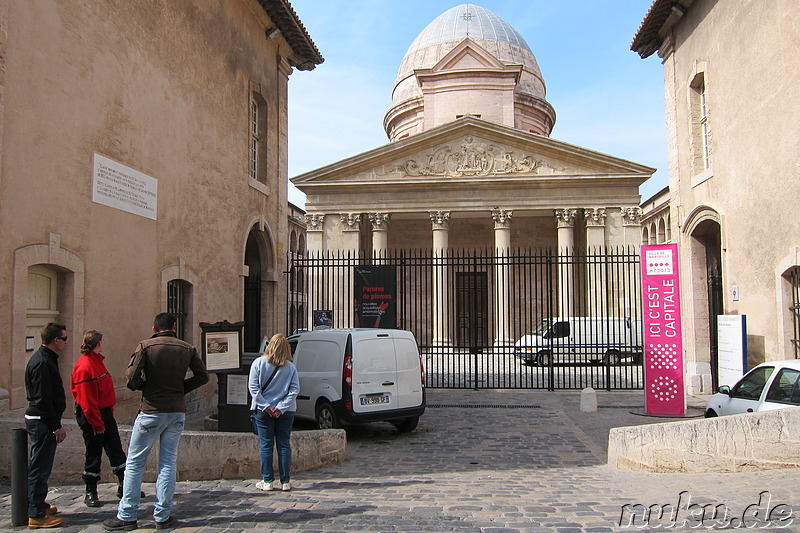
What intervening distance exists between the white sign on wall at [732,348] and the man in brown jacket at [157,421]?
9.89m

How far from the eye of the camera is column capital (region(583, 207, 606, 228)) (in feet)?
94.8

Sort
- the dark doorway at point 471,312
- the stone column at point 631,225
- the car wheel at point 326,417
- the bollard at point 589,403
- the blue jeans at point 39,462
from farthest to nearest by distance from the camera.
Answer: the stone column at point 631,225
the dark doorway at point 471,312
the bollard at point 589,403
the car wheel at point 326,417
the blue jeans at point 39,462

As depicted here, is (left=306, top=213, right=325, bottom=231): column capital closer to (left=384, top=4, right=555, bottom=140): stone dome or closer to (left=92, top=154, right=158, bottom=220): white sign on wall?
(left=384, top=4, right=555, bottom=140): stone dome

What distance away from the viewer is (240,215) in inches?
551

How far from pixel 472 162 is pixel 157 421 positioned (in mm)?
25238

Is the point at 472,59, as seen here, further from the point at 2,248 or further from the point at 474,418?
the point at 2,248

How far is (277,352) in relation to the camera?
6.79 m

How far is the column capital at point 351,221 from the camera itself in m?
29.7

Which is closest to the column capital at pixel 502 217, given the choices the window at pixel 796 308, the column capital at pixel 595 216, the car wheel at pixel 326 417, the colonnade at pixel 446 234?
the colonnade at pixel 446 234

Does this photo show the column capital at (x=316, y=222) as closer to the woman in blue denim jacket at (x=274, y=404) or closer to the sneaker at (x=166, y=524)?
the woman in blue denim jacket at (x=274, y=404)

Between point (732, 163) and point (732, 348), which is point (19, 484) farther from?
point (732, 163)

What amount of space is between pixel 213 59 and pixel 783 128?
10124mm

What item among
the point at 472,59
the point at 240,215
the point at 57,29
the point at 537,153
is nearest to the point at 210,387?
the point at 240,215

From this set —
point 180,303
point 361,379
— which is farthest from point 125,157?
point 361,379
